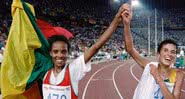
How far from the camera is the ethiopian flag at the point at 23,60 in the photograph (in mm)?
3232

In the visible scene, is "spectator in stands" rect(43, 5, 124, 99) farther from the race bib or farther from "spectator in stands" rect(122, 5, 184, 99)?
"spectator in stands" rect(122, 5, 184, 99)

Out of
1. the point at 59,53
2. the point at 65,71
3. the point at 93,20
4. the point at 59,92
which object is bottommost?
the point at 93,20

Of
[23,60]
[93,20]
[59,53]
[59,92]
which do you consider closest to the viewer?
[59,92]

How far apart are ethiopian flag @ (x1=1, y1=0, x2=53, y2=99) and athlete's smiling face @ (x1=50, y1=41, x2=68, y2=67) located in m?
0.23

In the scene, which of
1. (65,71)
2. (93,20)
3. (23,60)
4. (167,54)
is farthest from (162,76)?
(93,20)

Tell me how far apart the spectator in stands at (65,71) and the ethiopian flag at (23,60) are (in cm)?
25

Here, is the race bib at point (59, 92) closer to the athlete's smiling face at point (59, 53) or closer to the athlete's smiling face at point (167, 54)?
the athlete's smiling face at point (59, 53)

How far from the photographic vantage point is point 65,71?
299 cm

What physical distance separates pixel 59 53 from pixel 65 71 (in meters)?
0.16

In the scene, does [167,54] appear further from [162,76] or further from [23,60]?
[23,60]

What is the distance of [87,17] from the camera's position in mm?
41625

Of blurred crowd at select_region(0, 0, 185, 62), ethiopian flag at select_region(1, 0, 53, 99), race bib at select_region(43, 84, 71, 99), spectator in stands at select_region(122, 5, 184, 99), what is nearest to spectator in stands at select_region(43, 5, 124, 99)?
race bib at select_region(43, 84, 71, 99)

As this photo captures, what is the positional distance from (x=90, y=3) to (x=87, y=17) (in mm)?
3321

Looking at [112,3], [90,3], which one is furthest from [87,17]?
→ [112,3]
